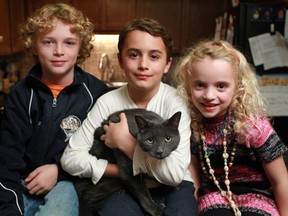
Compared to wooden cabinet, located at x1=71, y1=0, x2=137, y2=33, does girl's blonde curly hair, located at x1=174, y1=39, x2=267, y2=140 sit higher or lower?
lower

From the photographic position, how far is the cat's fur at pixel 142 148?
3.19ft

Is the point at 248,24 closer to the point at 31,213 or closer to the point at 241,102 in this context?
the point at 241,102

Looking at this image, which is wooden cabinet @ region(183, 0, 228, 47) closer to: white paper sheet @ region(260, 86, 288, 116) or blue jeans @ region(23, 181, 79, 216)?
white paper sheet @ region(260, 86, 288, 116)

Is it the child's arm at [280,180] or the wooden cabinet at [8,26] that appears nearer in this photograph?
the child's arm at [280,180]

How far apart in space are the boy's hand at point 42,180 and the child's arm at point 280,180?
0.78 meters

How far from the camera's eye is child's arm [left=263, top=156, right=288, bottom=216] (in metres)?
1.13

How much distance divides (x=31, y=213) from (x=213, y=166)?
71cm

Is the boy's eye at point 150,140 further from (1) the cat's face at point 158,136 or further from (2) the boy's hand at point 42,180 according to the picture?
(2) the boy's hand at point 42,180

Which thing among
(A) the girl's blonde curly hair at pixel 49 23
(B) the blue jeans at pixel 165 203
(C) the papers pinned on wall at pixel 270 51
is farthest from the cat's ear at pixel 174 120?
(C) the papers pinned on wall at pixel 270 51

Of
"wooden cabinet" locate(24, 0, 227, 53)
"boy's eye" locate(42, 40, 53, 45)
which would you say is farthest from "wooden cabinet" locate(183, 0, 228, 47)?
"boy's eye" locate(42, 40, 53, 45)

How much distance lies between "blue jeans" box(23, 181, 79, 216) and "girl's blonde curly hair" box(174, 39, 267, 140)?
0.51 meters

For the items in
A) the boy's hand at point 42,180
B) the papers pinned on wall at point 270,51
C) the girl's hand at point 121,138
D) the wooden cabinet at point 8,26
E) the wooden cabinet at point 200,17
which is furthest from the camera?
the wooden cabinet at point 200,17

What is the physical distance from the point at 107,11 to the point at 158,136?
295 cm

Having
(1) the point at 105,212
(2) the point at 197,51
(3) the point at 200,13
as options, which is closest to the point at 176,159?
(1) the point at 105,212
